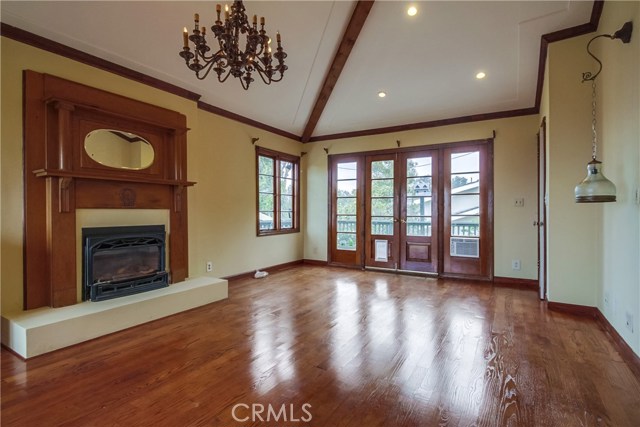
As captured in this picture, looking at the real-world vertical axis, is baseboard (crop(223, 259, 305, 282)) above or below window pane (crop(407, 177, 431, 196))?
below

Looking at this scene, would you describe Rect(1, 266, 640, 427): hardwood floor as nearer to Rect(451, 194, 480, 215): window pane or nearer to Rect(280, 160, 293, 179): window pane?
Rect(451, 194, 480, 215): window pane

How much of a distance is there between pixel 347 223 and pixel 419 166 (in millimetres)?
1757

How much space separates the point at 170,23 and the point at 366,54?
2.44 metres

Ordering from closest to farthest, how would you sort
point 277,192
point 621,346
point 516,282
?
point 621,346 → point 516,282 → point 277,192

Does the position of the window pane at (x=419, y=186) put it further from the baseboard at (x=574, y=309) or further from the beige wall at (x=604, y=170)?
the baseboard at (x=574, y=309)

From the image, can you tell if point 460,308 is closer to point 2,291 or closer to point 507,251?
point 507,251

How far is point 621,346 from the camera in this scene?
96.8 inches

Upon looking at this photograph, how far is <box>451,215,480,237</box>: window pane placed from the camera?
502 centimetres

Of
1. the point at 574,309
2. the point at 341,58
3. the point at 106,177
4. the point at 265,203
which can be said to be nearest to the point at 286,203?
the point at 265,203

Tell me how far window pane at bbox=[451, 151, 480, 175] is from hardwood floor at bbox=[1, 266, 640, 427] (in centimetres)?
240

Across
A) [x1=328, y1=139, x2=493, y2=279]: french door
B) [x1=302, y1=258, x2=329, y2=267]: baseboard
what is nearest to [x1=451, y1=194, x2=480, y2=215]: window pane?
[x1=328, y1=139, x2=493, y2=279]: french door

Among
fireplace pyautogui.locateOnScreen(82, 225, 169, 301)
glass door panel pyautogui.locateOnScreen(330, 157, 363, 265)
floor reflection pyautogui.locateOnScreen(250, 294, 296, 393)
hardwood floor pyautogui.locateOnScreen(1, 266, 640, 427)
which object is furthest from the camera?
glass door panel pyautogui.locateOnScreen(330, 157, 363, 265)

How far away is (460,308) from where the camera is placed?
3602mm

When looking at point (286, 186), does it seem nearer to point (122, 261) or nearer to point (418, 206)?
point (418, 206)
